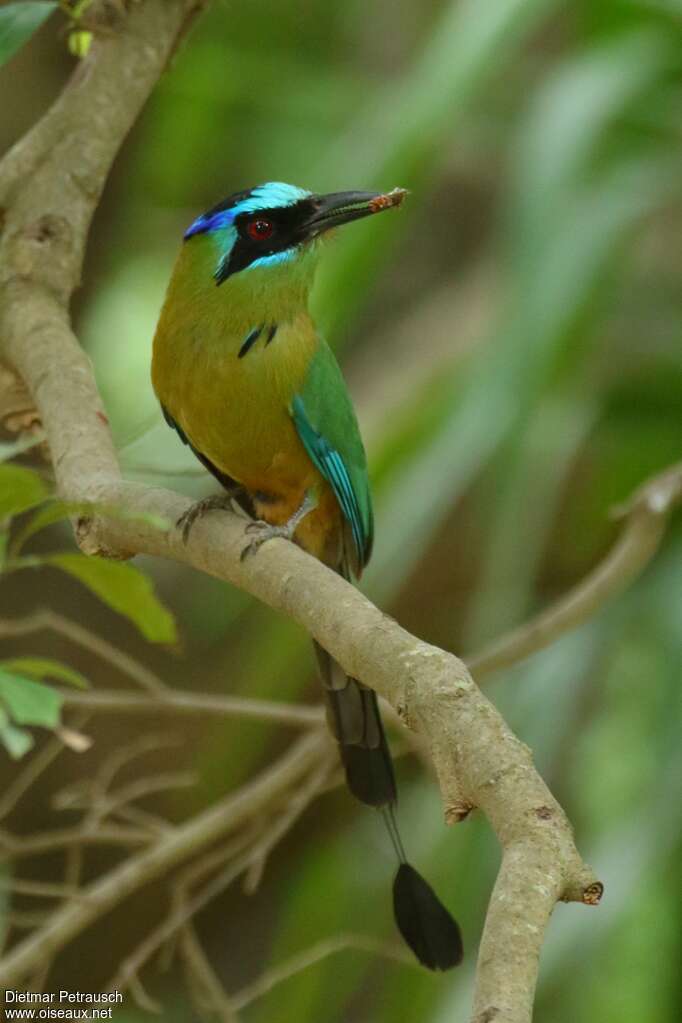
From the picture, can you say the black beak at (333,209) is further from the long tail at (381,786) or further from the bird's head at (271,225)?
the long tail at (381,786)

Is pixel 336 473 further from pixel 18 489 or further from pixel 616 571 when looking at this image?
pixel 18 489

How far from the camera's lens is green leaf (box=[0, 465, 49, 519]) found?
1.35 m

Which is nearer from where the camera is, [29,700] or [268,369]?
[29,700]

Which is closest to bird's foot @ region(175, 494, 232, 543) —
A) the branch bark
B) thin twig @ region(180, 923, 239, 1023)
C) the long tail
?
the branch bark

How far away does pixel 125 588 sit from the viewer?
1.64 metres

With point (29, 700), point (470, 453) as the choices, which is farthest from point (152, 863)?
point (470, 453)

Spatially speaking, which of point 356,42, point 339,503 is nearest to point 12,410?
point 339,503

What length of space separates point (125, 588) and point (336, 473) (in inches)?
24.4

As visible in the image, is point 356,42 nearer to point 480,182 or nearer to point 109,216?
point 480,182

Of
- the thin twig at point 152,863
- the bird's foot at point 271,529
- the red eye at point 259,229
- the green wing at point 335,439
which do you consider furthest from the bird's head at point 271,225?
the thin twig at point 152,863

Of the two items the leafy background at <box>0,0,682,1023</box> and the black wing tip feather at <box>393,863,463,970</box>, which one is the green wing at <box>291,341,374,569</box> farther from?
the black wing tip feather at <box>393,863,463,970</box>

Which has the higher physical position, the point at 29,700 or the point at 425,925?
the point at 29,700

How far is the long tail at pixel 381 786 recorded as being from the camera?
5.17 ft

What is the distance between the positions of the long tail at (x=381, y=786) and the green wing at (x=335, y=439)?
0.25 meters
